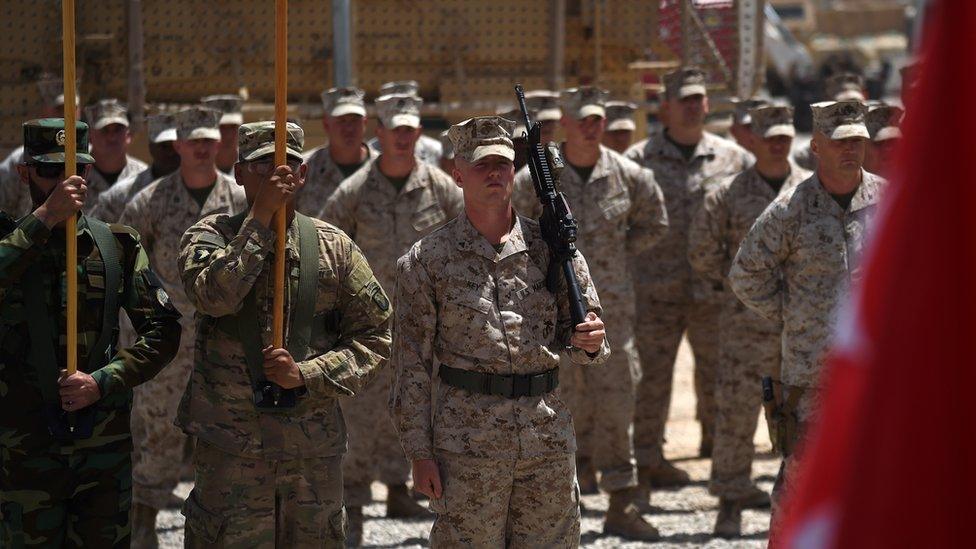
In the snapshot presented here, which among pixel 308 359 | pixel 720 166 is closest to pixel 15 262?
pixel 308 359

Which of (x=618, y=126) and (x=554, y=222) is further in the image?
(x=618, y=126)

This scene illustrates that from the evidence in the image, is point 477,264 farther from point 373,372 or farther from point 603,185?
point 603,185

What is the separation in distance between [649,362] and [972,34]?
24.2 ft

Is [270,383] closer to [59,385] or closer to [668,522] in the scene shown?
[59,385]

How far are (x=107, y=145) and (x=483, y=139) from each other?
4.62 meters

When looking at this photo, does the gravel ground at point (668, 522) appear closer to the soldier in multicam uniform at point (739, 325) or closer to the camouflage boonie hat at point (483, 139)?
the soldier in multicam uniform at point (739, 325)

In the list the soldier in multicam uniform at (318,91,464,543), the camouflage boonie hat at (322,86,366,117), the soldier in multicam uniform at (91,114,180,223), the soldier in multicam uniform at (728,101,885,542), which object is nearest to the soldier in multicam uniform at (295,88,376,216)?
the camouflage boonie hat at (322,86,366,117)

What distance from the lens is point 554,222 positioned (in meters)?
5.25

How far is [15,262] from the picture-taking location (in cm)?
504

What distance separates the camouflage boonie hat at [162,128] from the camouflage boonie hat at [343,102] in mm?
985

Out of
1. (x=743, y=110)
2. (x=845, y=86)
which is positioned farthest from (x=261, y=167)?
(x=845, y=86)

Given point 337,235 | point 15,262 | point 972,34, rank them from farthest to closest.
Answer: point 337,235, point 15,262, point 972,34

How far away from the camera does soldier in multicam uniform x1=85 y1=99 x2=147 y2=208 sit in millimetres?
9055

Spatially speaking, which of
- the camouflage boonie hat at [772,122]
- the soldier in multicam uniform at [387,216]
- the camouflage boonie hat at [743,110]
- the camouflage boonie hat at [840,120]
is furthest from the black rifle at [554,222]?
the camouflage boonie hat at [743,110]
